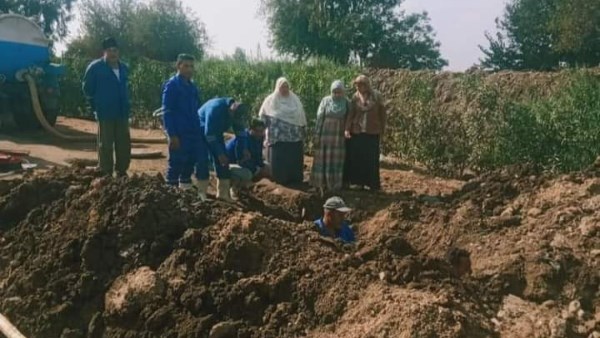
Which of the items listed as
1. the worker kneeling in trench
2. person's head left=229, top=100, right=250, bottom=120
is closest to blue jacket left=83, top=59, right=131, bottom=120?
person's head left=229, top=100, right=250, bottom=120

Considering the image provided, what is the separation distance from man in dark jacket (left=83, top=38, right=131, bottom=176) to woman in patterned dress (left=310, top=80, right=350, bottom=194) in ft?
8.15

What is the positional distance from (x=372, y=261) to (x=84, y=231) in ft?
7.42

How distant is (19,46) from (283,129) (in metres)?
7.21

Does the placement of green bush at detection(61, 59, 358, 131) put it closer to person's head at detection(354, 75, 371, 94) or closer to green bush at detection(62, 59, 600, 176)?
green bush at detection(62, 59, 600, 176)

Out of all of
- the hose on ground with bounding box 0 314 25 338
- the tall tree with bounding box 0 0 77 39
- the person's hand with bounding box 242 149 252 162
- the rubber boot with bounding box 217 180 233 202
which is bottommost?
the hose on ground with bounding box 0 314 25 338

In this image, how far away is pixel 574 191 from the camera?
7.52m

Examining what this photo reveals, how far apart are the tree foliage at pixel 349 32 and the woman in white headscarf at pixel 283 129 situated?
74.8ft

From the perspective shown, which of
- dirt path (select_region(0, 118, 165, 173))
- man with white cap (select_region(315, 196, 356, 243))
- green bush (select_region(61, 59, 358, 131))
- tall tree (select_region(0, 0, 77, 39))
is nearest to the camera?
man with white cap (select_region(315, 196, 356, 243))

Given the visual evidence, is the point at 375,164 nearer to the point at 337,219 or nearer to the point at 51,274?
the point at 337,219

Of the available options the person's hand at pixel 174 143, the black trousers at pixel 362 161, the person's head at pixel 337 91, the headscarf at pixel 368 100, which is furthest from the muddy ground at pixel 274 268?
the person's head at pixel 337 91

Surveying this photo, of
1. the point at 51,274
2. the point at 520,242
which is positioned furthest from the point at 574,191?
the point at 51,274

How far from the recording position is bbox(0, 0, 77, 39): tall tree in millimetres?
39594

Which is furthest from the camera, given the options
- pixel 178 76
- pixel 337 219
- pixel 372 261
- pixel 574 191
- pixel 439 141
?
pixel 439 141

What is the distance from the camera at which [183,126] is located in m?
8.09
